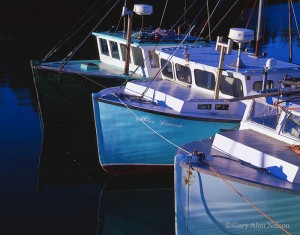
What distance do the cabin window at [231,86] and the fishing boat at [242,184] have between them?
4.41m

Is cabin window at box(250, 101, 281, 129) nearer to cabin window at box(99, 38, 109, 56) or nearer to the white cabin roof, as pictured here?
the white cabin roof

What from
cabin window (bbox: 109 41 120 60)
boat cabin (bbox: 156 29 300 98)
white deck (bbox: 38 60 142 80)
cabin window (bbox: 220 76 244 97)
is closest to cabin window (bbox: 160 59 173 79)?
boat cabin (bbox: 156 29 300 98)

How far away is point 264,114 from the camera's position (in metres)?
14.4

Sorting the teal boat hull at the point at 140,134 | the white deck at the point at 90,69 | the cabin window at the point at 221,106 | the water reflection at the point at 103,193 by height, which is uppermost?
the cabin window at the point at 221,106

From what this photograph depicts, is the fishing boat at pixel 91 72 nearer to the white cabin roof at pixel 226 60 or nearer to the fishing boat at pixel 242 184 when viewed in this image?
the white cabin roof at pixel 226 60

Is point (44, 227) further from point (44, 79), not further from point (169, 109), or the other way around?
point (44, 79)

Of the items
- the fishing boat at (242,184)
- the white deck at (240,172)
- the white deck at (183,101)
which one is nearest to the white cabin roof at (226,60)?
the white deck at (183,101)

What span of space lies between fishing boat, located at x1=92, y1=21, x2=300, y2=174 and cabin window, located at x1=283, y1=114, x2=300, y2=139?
329 centimetres

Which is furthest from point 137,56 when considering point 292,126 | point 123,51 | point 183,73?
point 292,126

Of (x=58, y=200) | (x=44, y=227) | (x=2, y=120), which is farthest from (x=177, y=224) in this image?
(x=2, y=120)

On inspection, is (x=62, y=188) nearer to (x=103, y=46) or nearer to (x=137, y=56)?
(x=137, y=56)

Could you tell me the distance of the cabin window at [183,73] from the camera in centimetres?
1967

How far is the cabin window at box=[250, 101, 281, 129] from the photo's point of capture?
1410 centimetres

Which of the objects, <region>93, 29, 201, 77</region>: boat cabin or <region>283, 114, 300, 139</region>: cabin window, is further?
<region>93, 29, 201, 77</region>: boat cabin
